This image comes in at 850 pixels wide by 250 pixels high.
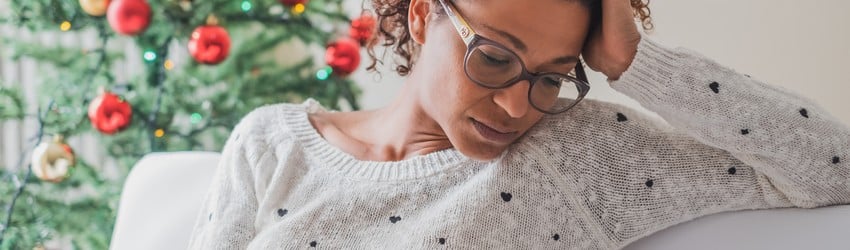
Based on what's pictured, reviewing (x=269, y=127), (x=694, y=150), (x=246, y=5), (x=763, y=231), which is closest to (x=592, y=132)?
(x=694, y=150)

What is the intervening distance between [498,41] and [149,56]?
1.44m

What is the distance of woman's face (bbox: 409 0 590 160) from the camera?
1.00 m

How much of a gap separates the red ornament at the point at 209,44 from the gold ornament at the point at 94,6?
219 mm

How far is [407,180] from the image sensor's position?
1.20 meters

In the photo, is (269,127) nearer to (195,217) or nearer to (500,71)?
(195,217)

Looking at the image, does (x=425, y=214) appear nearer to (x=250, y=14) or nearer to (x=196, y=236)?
(x=196, y=236)

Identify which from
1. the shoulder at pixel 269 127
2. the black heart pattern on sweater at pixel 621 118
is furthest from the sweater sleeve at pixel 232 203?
the black heart pattern on sweater at pixel 621 118

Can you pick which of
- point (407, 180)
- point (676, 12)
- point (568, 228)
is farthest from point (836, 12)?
point (407, 180)

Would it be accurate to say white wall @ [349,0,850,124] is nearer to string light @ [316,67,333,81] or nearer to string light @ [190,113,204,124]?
string light @ [316,67,333,81]

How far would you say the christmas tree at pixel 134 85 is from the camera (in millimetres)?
2121

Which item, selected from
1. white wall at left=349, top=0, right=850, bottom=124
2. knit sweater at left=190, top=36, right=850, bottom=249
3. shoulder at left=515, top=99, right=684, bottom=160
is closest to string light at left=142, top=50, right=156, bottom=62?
knit sweater at left=190, top=36, right=850, bottom=249

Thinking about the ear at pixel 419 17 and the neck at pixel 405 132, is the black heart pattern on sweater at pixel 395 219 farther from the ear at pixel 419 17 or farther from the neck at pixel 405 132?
the ear at pixel 419 17

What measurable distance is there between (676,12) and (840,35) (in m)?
0.32

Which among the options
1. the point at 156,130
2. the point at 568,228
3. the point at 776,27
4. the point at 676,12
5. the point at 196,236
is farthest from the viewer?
the point at 156,130
